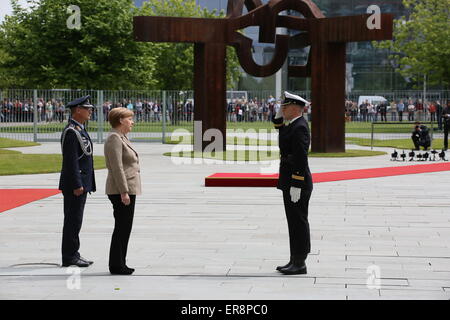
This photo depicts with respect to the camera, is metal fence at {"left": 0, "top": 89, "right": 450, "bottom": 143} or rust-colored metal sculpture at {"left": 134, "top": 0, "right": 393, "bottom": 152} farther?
metal fence at {"left": 0, "top": 89, "right": 450, "bottom": 143}

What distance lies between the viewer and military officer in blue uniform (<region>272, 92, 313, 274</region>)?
7996 mm

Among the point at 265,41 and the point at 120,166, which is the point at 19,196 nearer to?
the point at 120,166

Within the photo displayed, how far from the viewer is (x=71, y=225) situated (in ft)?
28.0

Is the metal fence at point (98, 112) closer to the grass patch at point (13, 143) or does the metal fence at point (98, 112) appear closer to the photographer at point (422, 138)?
the grass patch at point (13, 143)

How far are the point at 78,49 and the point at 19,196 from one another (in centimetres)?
3424

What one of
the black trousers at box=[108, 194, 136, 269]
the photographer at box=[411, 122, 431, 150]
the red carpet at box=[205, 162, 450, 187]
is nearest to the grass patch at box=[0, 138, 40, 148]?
the photographer at box=[411, 122, 431, 150]

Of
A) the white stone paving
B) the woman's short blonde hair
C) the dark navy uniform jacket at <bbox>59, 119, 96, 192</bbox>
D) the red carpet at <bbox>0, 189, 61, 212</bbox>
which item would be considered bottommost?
the white stone paving

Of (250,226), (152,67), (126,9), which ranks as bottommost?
(250,226)

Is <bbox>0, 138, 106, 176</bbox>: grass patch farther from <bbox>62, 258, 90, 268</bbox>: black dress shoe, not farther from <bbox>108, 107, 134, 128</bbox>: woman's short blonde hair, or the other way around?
<bbox>108, 107, 134, 128</bbox>: woman's short blonde hair

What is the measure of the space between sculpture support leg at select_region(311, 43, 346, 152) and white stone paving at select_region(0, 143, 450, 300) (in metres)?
10.1

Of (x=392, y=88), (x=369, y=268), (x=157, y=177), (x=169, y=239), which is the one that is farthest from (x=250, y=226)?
(x=392, y=88)

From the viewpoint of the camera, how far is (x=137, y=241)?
10.0m

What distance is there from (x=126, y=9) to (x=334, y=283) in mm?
44107
